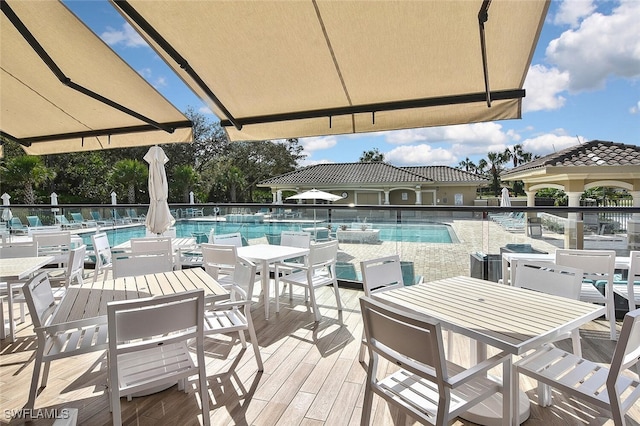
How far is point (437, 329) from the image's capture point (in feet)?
4.49

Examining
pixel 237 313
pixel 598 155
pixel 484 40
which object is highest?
pixel 598 155

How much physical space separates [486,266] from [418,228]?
3.01 feet

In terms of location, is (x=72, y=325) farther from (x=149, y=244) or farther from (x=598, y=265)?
(x=598, y=265)

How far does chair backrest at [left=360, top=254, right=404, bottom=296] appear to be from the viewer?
2598 mm

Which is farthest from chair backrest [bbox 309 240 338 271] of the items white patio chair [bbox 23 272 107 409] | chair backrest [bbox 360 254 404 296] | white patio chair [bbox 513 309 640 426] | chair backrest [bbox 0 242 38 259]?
chair backrest [bbox 0 242 38 259]

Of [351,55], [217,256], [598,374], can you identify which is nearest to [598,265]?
[598,374]

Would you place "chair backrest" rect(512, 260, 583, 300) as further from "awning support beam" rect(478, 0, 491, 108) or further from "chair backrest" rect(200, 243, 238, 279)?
"chair backrest" rect(200, 243, 238, 279)

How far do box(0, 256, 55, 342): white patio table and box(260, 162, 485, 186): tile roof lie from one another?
21.8 meters

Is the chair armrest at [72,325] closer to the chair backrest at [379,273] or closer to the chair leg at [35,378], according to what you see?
the chair leg at [35,378]

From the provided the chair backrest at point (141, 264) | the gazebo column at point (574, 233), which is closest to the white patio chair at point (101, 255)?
the chair backrest at point (141, 264)

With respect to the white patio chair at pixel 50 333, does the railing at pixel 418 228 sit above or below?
above

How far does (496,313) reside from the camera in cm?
194

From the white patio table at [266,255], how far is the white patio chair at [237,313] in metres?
0.97

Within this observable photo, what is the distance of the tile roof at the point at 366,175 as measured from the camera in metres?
24.9
